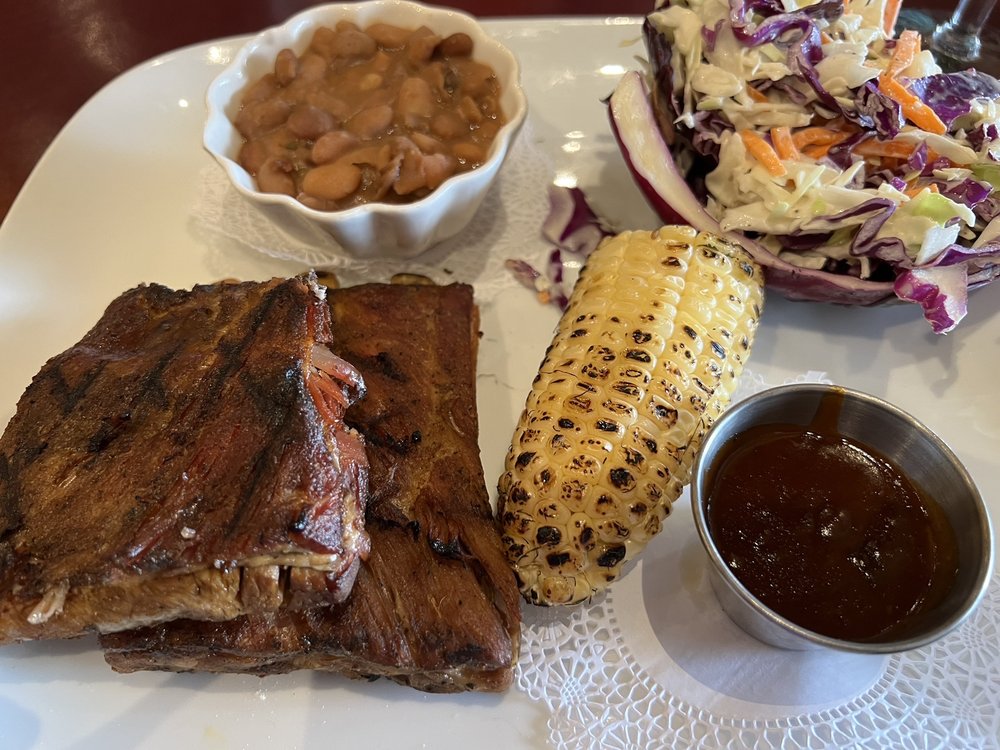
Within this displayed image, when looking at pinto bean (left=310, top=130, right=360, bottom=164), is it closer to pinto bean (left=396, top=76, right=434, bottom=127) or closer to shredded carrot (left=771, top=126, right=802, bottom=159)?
pinto bean (left=396, top=76, right=434, bottom=127)

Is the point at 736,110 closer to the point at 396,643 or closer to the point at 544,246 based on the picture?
the point at 544,246

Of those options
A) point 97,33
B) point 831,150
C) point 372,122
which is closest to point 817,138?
point 831,150

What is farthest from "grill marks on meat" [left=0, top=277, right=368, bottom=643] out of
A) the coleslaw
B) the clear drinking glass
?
the clear drinking glass

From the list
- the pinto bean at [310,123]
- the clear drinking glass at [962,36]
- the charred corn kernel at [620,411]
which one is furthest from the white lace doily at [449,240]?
the clear drinking glass at [962,36]

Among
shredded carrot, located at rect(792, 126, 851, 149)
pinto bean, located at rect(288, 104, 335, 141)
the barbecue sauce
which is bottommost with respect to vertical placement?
the barbecue sauce

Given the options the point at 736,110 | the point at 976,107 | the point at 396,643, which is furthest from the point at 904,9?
the point at 396,643

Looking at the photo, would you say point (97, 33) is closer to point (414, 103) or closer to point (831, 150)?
point (414, 103)
